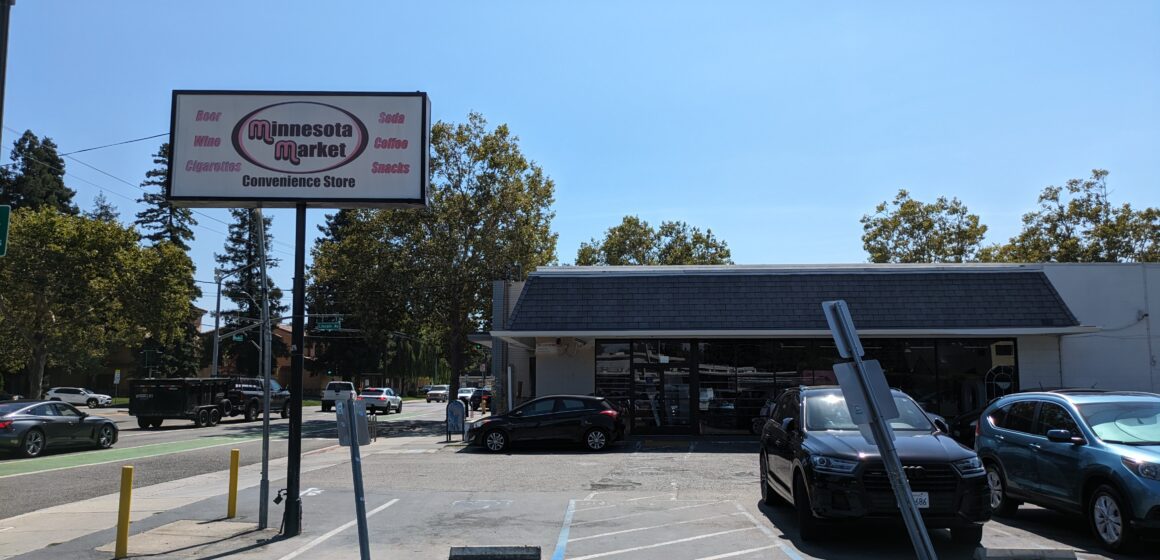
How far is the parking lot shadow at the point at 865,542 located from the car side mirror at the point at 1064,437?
156cm

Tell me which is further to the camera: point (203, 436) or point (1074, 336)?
point (203, 436)

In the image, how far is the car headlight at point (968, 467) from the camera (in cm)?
827

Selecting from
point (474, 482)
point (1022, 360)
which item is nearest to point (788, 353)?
point (1022, 360)

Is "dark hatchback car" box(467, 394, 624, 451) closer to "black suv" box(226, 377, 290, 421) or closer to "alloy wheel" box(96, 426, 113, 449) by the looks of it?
"alloy wheel" box(96, 426, 113, 449)

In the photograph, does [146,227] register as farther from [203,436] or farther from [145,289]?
[203,436]

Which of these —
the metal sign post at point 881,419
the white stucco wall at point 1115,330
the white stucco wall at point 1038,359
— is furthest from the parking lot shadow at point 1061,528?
the white stucco wall at point 1115,330

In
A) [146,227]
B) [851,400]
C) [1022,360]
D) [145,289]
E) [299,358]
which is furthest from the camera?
[146,227]

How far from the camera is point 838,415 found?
980cm

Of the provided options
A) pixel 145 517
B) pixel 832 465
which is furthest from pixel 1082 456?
pixel 145 517

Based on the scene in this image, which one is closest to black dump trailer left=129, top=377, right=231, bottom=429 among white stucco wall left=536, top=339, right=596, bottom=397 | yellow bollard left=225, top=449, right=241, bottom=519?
white stucco wall left=536, top=339, right=596, bottom=397

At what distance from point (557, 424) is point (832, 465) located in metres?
12.7

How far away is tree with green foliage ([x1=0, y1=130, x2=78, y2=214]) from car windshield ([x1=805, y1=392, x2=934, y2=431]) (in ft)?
239

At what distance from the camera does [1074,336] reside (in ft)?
79.2

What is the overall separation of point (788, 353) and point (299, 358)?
54.7 ft
